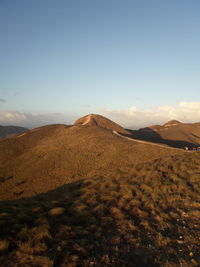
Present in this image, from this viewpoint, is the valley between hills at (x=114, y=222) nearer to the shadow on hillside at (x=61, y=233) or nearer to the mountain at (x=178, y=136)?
the shadow on hillside at (x=61, y=233)

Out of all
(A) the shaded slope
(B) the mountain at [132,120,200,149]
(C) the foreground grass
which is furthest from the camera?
(B) the mountain at [132,120,200,149]

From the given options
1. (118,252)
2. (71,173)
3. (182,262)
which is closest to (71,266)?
(118,252)

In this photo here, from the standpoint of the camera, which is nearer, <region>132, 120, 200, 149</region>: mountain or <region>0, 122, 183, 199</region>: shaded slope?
<region>0, 122, 183, 199</region>: shaded slope

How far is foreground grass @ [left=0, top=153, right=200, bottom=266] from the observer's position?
7.17 meters

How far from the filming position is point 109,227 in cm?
967

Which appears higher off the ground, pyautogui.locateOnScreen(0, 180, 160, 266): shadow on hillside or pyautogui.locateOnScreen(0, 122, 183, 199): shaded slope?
pyautogui.locateOnScreen(0, 180, 160, 266): shadow on hillside

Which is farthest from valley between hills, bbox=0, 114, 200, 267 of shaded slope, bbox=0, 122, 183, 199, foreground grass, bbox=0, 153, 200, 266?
shaded slope, bbox=0, 122, 183, 199

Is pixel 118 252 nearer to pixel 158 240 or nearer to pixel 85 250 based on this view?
pixel 85 250

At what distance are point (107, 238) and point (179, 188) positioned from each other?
28.4ft

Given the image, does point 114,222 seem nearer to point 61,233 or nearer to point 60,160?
point 61,233

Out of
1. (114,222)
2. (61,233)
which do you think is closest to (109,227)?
(114,222)

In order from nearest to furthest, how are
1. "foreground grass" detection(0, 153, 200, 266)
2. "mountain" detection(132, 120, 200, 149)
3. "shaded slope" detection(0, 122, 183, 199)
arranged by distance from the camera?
"foreground grass" detection(0, 153, 200, 266)
"shaded slope" detection(0, 122, 183, 199)
"mountain" detection(132, 120, 200, 149)

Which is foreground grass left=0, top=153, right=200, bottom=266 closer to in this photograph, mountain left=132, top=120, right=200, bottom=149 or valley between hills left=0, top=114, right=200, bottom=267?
valley between hills left=0, top=114, right=200, bottom=267

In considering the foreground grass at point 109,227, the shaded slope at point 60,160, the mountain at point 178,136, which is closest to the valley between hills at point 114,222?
the foreground grass at point 109,227
